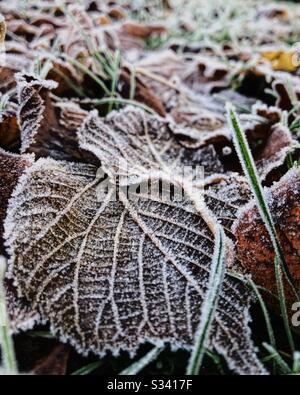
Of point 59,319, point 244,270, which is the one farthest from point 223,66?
point 59,319

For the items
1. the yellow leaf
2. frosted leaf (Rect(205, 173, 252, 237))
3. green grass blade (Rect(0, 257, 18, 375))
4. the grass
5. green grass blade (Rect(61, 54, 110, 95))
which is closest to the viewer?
green grass blade (Rect(0, 257, 18, 375))

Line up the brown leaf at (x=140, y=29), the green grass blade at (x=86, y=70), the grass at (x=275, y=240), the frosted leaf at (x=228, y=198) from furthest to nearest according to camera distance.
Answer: the brown leaf at (x=140, y=29)
the green grass blade at (x=86, y=70)
the frosted leaf at (x=228, y=198)
the grass at (x=275, y=240)

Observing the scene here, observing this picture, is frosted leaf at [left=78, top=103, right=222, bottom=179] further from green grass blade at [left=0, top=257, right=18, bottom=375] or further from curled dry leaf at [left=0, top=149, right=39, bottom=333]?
green grass blade at [left=0, top=257, right=18, bottom=375]

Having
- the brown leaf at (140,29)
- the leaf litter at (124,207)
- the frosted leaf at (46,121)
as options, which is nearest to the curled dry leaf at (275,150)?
the leaf litter at (124,207)

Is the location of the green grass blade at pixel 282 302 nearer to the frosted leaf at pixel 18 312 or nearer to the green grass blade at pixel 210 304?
the green grass blade at pixel 210 304

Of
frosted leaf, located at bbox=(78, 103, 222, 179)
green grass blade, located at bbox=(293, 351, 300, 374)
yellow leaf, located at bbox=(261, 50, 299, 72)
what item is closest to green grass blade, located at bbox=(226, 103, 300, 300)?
green grass blade, located at bbox=(293, 351, 300, 374)

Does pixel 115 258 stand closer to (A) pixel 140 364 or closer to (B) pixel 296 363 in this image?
(A) pixel 140 364
